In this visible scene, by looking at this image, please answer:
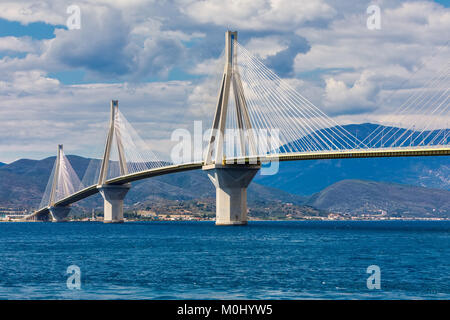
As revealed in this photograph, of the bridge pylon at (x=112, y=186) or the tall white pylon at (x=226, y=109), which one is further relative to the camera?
the bridge pylon at (x=112, y=186)

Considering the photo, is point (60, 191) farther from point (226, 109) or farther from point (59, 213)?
point (226, 109)

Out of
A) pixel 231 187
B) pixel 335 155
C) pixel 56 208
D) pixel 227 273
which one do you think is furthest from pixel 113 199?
pixel 227 273

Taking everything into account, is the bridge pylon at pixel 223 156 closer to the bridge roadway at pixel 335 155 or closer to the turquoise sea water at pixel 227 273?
the bridge roadway at pixel 335 155

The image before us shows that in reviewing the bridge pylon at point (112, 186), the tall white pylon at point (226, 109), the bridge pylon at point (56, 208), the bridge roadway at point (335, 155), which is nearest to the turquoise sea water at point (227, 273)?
the bridge roadway at point (335, 155)

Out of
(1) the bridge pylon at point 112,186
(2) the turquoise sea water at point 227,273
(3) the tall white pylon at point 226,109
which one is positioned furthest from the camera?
(1) the bridge pylon at point 112,186

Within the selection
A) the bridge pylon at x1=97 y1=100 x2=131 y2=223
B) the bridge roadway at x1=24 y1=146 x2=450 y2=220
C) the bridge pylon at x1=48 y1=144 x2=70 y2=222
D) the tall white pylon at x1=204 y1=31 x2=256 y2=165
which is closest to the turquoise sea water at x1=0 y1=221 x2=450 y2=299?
the bridge roadway at x1=24 y1=146 x2=450 y2=220

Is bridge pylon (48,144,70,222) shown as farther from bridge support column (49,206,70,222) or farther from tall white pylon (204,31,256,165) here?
tall white pylon (204,31,256,165)
